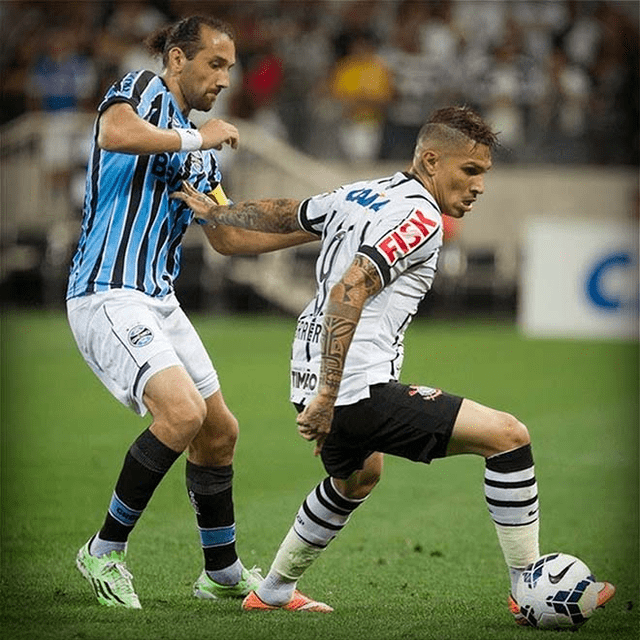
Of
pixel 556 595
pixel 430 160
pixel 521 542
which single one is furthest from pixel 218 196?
pixel 556 595

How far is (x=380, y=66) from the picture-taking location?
21078 mm

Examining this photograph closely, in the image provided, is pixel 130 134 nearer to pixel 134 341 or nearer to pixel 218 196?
pixel 218 196

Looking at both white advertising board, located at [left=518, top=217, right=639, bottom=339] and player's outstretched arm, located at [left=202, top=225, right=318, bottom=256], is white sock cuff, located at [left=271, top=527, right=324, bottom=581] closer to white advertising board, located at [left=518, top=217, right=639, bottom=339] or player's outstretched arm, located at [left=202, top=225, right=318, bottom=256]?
player's outstretched arm, located at [left=202, top=225, right=318, bottom=256]

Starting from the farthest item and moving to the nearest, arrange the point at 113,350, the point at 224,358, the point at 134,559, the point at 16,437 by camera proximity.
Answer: the point at 224,358 → the point at 16,437 → the point at 134,559 → the point at 113,350

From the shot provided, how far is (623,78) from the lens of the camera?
2119cm

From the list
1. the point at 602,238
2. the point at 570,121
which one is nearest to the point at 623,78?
the point at 570,121

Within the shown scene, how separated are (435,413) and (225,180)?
16216 mm

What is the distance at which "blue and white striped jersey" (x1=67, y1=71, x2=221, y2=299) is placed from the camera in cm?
569

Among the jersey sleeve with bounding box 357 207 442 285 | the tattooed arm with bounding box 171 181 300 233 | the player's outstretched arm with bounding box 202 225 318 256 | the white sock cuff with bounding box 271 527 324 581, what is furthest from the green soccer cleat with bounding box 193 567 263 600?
the jersey sleeve with bounding box 357 207 442 285

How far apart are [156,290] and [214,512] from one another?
3.19ft

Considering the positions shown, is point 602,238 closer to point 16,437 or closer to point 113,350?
point 16,437

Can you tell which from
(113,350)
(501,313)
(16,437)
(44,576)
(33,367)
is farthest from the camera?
(501,313)

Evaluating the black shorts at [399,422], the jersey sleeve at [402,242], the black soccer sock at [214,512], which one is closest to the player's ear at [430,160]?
the jersey sleeve at [402,242]

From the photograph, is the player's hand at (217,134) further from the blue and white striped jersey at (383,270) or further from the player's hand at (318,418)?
the player's hand at (318,418)
